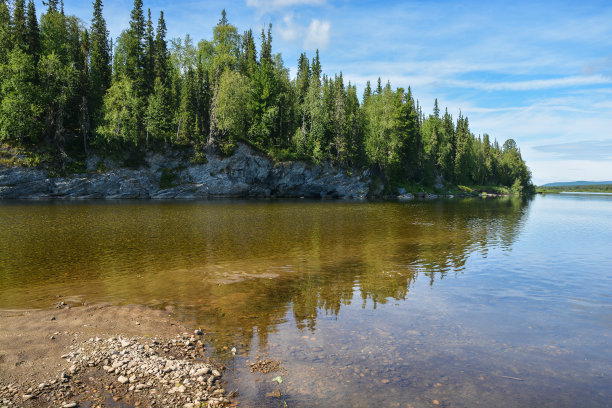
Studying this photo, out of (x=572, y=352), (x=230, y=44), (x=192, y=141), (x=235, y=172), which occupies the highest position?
(x=230, y=44)

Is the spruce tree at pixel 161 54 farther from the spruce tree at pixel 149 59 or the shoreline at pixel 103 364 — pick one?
the shoreline at pixel 103 364

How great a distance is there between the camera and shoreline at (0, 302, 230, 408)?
5.91 m

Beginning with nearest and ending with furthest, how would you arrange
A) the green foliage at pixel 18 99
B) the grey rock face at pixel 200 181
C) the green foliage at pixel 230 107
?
1. the green foliage at pixel 18 99
2. the grey rock face at pixel 200 181
3. the green foliage at pixel 230 107

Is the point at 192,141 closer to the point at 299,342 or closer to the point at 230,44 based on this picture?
the point at 230,44

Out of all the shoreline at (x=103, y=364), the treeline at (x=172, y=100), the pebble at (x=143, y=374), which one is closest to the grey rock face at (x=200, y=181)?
the treeline at (x=172, y=100)

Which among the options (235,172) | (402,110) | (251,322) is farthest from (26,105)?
(402,110)

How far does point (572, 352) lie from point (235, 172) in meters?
66.4

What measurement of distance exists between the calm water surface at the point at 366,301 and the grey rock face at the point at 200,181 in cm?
3607

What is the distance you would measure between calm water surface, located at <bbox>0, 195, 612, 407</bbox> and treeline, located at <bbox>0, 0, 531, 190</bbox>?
4131cm

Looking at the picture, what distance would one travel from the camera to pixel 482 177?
136375 millimetres

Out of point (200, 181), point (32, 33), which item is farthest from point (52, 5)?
point (200, 181)

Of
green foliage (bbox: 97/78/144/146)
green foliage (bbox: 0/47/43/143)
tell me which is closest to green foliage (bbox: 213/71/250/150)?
green foliage (bbox: 97/78/144/146)

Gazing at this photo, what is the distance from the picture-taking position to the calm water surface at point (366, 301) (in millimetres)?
7004

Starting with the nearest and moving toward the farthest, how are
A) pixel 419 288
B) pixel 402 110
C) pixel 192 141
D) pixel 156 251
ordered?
pixel 419 288, pixel 156 251, pixel 192 141, pixel 402 110
